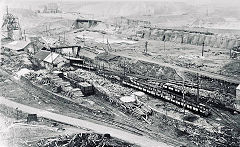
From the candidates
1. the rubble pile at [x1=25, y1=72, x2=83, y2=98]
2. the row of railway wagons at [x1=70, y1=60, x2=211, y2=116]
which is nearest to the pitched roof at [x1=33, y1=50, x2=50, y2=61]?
the rubble pile at [x1=25, y1=72, x2=83, y2=98]

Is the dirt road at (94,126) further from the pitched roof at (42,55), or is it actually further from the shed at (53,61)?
the pitched roof at (42,55)

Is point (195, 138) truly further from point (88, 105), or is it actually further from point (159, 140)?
point (88, 105)

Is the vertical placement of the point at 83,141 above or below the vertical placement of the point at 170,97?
below

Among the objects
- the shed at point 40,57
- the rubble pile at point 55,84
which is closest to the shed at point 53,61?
the shed at point 40,57

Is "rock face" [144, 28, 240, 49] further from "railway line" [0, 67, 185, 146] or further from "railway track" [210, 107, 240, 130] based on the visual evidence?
"railway line" [0, 67, 185, 146]

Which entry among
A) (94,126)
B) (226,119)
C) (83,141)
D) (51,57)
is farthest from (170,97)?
(51,57)

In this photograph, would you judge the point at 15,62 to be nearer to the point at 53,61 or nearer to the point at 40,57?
the point at 40,57

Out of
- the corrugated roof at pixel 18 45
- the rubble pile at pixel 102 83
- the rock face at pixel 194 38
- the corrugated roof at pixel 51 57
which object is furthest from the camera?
the rock face at pixel 194 38
